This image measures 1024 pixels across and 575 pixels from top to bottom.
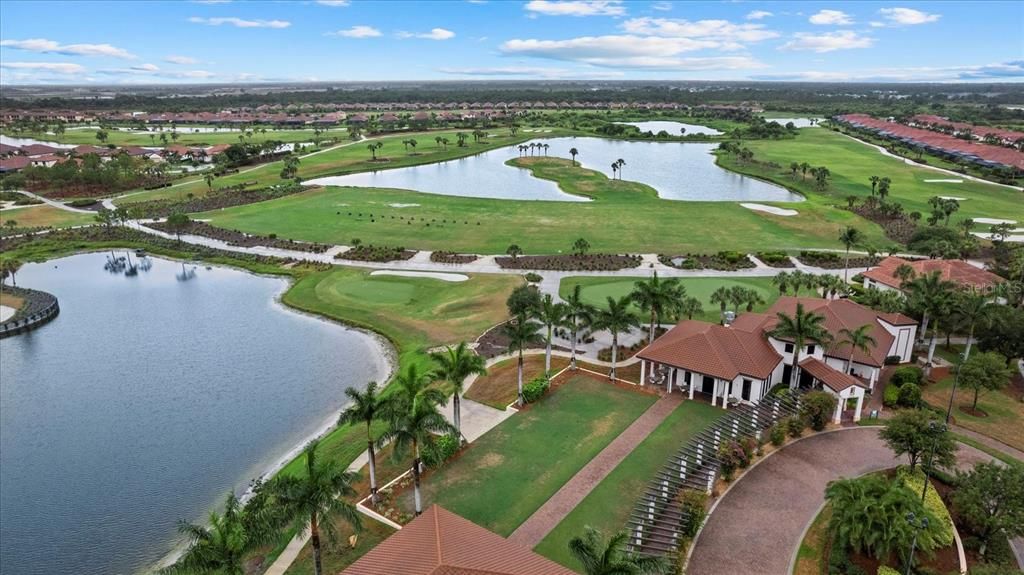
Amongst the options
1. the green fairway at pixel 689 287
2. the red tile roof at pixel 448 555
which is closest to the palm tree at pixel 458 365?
the red tile roof at pixel 448 555

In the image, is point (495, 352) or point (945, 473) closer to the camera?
point (945, 473)

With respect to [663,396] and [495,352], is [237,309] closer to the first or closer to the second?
[495,352]

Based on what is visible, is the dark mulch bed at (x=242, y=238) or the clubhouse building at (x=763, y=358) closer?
the clubhouse building at (x=763, y=358)

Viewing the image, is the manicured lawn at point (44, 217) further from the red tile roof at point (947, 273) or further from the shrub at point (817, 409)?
the red tile roof at point (947, 273)

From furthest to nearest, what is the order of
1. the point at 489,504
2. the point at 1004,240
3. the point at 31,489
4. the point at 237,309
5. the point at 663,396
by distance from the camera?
the point at 1004,240, the point at 237,309, the point at 663,396, the point at 31,489, the point at 489,504

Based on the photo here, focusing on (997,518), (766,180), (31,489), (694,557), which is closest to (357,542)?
(694,557)

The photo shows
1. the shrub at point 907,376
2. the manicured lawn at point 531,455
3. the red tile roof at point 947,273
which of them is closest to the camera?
the manicured lawn at point 531,455
